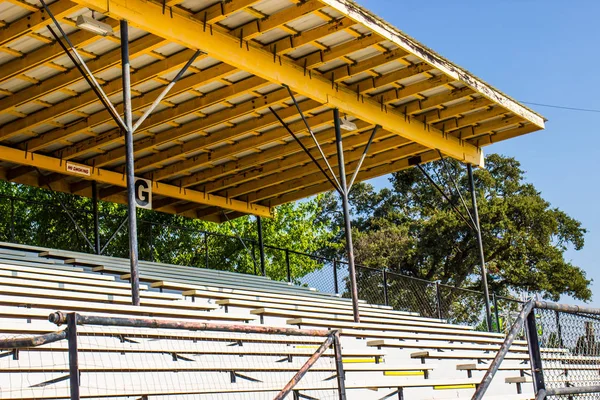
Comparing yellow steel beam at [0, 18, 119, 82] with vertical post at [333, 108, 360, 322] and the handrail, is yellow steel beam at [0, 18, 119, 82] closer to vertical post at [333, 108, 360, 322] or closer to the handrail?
vertical post at [333, 108, 360, 322]

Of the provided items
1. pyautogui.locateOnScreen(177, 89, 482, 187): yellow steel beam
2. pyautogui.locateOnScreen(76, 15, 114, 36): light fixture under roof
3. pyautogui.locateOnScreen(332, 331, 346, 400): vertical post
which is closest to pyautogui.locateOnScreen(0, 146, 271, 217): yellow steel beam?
pyautogui.locateOnScreen(177, 89, 482, 187): yellow steel beam

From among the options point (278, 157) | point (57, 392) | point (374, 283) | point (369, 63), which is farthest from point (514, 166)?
point (57, 392)

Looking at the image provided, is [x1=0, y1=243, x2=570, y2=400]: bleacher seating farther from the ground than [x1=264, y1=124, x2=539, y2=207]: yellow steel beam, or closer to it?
closer to it

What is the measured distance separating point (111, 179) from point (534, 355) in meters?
13.4

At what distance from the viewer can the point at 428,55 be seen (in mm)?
13625

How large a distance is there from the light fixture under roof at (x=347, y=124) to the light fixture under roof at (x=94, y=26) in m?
5.46

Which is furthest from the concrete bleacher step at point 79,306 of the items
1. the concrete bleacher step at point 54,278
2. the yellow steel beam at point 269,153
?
the yellow steel beam at point 269,153

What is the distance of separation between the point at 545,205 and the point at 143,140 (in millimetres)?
32886

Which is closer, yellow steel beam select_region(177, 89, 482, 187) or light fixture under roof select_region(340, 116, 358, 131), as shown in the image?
light fixture under roof select_region(340, 116, 358, 131)

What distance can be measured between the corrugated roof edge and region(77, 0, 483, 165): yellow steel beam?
66.5 inches

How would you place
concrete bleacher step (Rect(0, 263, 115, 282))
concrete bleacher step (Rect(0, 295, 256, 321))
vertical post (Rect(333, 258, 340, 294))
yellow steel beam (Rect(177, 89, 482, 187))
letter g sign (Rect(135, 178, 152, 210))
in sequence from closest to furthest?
concrete bleacher step (Rect(0, 295, 256, 321)) → concrete bleacher step (Rect(0, 263, 115, 282)) → yellow steel beam (Rect(177, 89, 482, 187)) → letter g sign (Rect(135, 178, 152, 210)) → vertical post (Rect(333, 258, 340, 294))

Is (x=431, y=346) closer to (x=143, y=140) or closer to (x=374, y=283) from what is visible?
(x=143, y=140)

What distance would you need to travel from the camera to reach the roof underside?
11.8 m

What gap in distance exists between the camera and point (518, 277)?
4147cm
